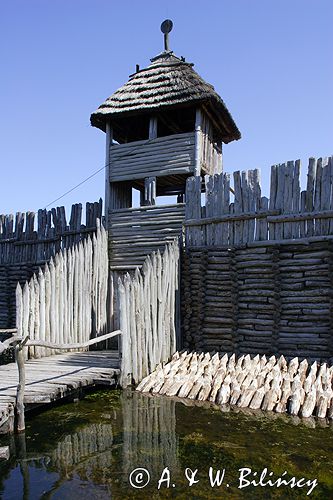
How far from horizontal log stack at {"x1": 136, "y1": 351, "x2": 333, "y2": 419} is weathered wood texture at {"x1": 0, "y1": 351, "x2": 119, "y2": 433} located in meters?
0.97

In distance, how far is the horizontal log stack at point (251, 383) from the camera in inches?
288

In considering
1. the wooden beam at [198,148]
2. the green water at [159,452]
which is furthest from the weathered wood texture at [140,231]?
the green water at [159,452]

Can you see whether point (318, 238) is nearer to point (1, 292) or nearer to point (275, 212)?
point (275, 212)

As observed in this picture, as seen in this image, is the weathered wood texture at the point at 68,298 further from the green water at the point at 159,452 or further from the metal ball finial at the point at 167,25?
the metal ball finial at the point at 167,25

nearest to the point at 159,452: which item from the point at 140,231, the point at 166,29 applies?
the point at 140,231

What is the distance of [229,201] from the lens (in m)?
11.1

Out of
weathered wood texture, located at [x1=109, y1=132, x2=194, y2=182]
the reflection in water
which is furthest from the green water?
weathered wood texture, located at [x1=109, y1=132, x2=194, y2=182]

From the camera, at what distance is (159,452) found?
5555 millimetres

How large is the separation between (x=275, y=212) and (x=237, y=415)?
5.01m

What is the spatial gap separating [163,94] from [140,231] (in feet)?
14.6

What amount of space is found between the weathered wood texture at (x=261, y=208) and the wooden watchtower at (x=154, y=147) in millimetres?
1020

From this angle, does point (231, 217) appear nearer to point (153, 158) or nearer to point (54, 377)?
point (153, 158)

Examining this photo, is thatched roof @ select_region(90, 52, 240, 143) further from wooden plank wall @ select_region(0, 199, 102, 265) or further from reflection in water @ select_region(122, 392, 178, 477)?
reflection in water @ select_region(122, 392, 178, 477)

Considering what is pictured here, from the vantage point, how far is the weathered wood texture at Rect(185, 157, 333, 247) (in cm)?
980
